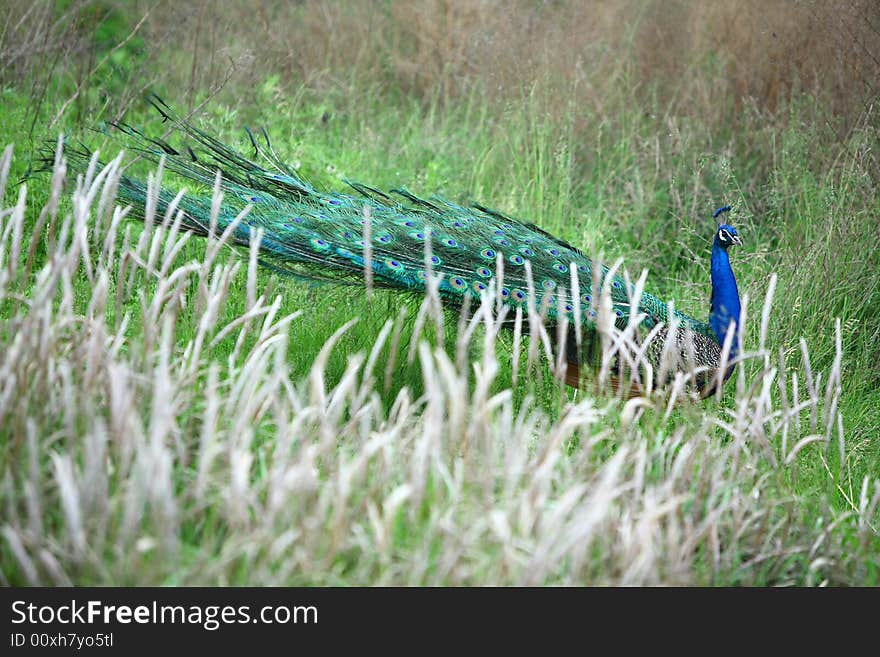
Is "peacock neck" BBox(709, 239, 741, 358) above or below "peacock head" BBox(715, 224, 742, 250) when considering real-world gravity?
below

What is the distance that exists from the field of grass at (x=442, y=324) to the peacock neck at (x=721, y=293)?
8 centimetres

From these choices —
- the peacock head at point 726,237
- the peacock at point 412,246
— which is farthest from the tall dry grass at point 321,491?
the peacock head at point 726,237

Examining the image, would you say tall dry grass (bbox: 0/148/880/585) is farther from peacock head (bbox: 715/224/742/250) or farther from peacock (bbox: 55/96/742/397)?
peacock head (bbox: 715/224/742/250)

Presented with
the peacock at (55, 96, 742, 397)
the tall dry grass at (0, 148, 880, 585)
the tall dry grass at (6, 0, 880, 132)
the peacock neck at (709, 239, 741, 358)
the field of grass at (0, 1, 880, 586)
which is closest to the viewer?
the tall dry grass at (0, 148, 880, 585)

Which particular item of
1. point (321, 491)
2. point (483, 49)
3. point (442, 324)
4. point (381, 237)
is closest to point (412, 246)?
point (381, 237)

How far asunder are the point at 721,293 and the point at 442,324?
1.62 m

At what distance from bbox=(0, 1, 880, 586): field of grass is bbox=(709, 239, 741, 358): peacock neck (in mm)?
83

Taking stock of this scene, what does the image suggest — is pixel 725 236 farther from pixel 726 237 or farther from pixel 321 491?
pixel 321 491

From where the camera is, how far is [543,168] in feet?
19.5

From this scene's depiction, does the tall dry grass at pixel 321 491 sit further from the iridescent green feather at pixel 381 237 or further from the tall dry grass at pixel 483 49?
the tall dry grass at pixel 483 49

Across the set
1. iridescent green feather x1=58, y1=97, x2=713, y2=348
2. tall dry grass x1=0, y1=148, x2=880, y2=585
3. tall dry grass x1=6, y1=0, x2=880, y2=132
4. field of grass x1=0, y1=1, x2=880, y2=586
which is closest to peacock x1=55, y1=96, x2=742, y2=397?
iridescent green feather x1=58, y1=97, x2=713, y2=348

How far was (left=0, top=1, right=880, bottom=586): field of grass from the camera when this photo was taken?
2.25m
